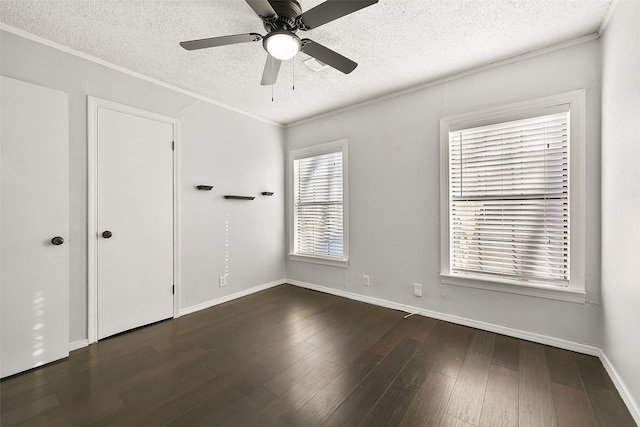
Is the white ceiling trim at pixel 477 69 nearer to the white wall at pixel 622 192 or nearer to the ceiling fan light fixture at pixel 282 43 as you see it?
the white wall at pixel 622 192

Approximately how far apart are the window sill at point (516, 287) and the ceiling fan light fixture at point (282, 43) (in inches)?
102

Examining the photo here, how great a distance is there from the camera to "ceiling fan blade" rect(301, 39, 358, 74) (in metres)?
1.79

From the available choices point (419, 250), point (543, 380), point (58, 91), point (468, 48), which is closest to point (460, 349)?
point (543, 380)

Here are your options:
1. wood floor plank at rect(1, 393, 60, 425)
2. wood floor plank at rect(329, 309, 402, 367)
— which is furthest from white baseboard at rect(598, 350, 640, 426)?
wood floor plank at rect(1, 393, 60, 425)

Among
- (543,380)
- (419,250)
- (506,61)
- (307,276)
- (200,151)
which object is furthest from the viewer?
(307,276)

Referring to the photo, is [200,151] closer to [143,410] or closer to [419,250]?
[143,410]

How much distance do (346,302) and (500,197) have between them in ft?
7.17

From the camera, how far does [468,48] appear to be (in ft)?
7.81

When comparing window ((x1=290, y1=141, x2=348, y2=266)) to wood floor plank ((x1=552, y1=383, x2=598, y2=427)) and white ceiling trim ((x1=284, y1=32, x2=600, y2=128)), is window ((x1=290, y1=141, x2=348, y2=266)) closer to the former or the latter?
white ceiling trim ((x1=284, y1=32, x2=600, y2=128))

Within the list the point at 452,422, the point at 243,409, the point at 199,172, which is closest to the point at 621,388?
the point at 452,422

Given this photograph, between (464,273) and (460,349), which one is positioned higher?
(464,273)

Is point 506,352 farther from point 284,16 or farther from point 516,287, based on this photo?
point 284,16

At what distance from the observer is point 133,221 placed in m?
2.76

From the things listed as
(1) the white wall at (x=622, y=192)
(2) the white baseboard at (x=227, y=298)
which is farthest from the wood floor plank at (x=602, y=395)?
(2) the white baseboard at (x=227, y=298)
